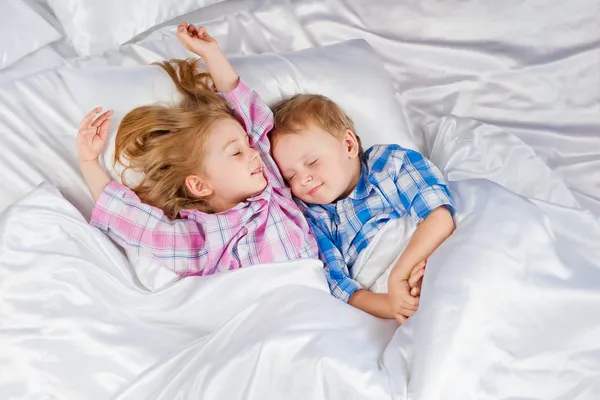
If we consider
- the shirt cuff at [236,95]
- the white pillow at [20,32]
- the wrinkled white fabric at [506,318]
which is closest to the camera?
the wrinkled white fabric at [506,318]

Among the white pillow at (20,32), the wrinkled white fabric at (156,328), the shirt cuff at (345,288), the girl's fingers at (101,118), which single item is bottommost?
the shirt cuff at (345,288)

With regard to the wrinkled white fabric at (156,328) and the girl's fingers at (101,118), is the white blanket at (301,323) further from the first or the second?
the girl's fingers at (101,118)

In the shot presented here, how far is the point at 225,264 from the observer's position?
1.53m

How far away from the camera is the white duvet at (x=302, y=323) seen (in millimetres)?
1232

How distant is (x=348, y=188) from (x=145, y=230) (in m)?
0.44

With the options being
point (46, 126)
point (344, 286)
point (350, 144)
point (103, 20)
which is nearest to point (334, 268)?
point (344, 286)

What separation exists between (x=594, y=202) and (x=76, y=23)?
1269mm

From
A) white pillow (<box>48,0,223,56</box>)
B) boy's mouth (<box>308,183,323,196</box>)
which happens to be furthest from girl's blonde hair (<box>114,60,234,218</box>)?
white pillow (<box>48,0,223,56</box>)

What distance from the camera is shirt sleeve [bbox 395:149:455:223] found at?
4.92 ft

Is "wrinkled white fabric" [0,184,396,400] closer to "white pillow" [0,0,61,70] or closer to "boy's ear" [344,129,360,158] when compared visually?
"boy's ear" [344,129,360,158]

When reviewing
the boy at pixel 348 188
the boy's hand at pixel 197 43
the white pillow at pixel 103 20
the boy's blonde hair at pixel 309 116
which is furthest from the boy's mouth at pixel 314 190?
the white pillow at pixel 103 20

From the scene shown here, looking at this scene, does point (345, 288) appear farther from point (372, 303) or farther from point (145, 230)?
point (145, 230)

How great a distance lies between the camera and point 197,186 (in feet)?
5.17

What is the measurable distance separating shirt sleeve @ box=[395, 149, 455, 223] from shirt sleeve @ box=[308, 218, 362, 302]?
0.56 ft
